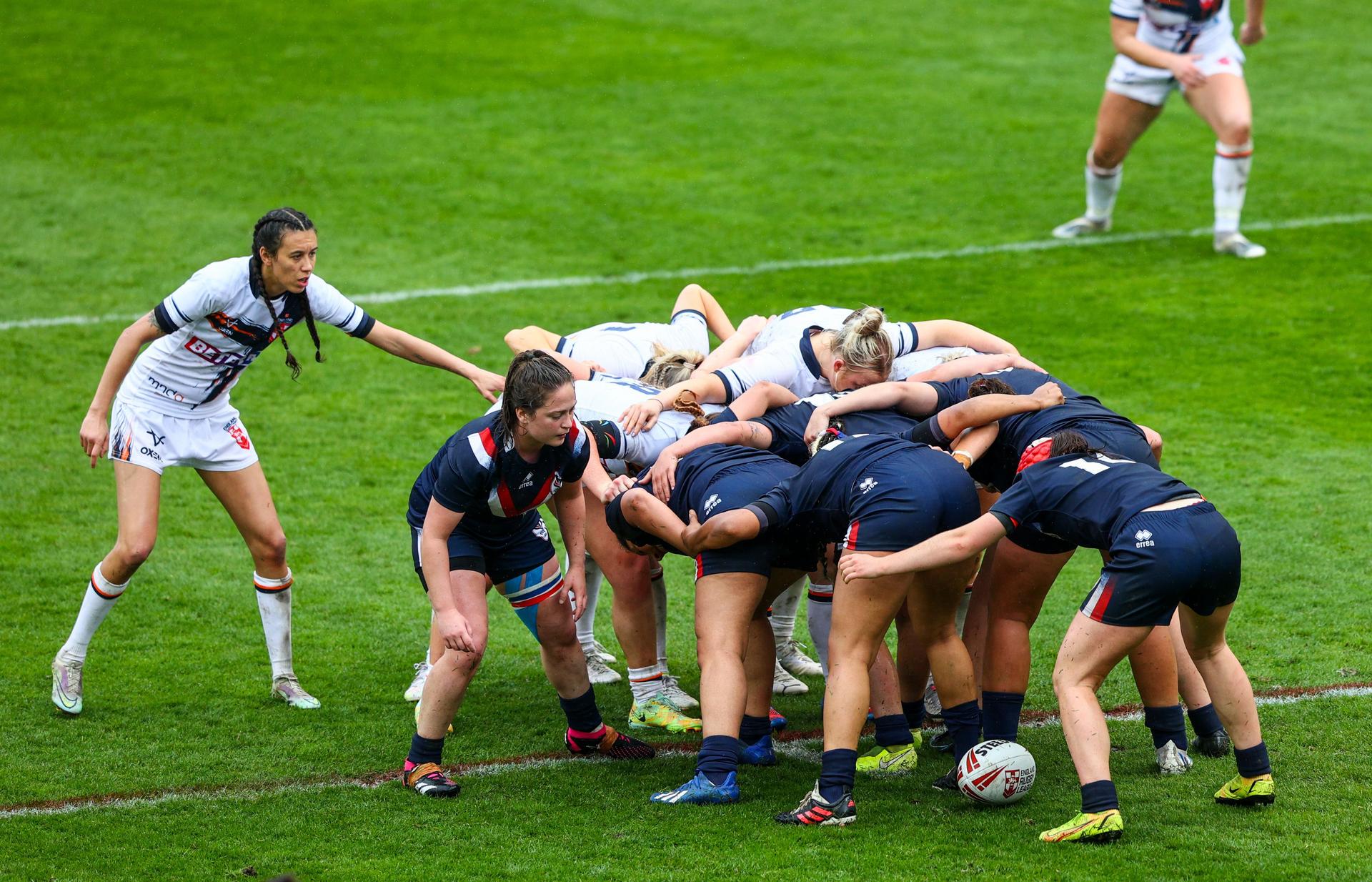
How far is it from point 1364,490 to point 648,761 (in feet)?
16.5

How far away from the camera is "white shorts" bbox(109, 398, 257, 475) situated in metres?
6.59

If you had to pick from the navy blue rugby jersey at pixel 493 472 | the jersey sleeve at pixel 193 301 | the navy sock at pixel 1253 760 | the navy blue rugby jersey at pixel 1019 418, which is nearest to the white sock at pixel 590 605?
the navy blue rugby jersey at pixel 493 472

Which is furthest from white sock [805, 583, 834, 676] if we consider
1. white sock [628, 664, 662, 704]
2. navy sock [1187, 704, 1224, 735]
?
navy sock [1187, 704, 1224, 735]

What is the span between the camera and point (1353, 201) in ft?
46.5

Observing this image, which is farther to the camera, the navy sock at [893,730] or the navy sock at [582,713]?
the navy sock at [582,713]

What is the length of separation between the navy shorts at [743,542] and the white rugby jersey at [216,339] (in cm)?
199

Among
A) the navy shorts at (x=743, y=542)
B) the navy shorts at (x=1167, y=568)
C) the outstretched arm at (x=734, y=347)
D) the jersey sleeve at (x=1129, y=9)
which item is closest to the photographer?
the navy shorts at (x=1167, y=568)

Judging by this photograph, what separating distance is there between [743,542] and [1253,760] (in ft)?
6.39

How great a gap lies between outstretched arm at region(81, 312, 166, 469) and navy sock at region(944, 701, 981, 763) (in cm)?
366

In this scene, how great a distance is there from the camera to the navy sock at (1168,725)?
5617 millimetres

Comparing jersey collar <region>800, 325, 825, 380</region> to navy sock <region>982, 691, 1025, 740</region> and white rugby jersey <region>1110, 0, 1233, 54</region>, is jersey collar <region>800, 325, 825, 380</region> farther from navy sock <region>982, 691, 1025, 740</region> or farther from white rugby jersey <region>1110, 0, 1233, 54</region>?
white rugby jersey <region>1110, 0, 1233, 54</region>

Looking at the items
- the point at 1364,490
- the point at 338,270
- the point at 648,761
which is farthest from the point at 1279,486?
the point at 338,270

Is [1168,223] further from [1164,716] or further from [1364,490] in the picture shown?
[1164,716]

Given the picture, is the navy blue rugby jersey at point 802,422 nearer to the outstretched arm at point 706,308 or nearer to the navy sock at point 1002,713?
the navy sock at point 1002,713
